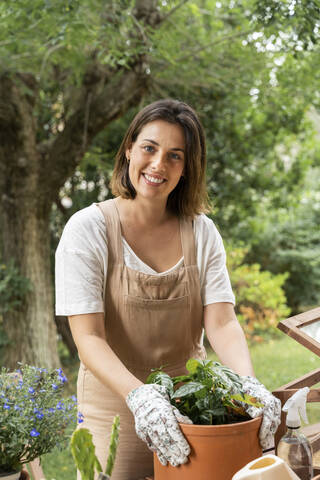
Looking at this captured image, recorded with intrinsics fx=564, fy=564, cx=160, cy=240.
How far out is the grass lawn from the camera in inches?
169

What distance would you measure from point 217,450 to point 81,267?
2.33 ft

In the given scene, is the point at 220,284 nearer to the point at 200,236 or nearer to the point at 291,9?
the point at 200,236

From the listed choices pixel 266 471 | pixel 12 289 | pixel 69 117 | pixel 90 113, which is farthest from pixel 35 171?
pixel 266 471

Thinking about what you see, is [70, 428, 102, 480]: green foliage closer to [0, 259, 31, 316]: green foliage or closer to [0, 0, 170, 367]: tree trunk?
[0, 0, 170, 367]: tree trunk

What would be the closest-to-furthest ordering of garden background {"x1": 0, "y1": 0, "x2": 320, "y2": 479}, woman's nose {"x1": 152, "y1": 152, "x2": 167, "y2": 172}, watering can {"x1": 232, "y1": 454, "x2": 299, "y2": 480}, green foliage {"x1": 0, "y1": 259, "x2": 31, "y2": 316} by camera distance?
1. watering can {"x1": 232, "y1": 454, "x2": 299, "y2": 480}
2. woman's nose {"x1": 152, "y1": 152, "x2": 167, "y2": 172}
3. garden background {"x1": 0, "y1": 0, "x2": 320, "y2": 479}
4. green foliage {"x1": 0, "y1": 259, "x2": 31, "y2": 316}

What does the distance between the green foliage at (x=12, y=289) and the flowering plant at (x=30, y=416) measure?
3.78m

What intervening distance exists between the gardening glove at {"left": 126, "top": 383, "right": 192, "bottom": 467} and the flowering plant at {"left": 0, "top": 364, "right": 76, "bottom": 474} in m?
0.18

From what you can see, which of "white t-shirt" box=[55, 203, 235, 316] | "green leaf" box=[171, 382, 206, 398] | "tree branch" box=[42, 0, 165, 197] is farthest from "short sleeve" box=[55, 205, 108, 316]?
"tree branch" box=[42, 0, 165, 197]

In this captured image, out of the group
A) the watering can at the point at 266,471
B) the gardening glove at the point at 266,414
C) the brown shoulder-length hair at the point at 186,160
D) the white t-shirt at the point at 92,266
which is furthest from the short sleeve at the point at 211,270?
the watering can at the point at 266,471

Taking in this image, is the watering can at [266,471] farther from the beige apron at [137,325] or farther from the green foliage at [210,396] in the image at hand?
the beige apron at [137,325]

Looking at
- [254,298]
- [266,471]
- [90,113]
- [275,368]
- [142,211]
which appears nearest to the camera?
[266,471]

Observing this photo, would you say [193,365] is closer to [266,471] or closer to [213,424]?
[213,424]

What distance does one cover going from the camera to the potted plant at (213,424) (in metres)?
1.12

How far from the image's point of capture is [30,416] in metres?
1.22
